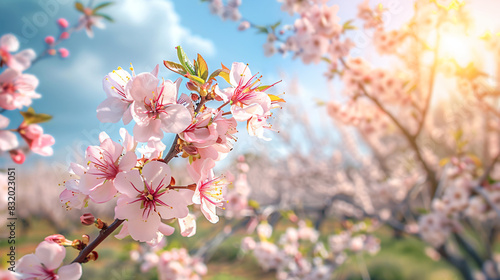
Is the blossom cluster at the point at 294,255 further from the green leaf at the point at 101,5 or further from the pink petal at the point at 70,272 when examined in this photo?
the pink petal at the point at 70,272

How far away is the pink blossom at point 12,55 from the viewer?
84 cm

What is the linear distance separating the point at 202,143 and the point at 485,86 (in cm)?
231

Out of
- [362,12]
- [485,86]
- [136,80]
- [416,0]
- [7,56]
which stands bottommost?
[136,80]

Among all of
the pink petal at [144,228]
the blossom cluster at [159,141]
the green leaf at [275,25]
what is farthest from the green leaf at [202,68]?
the green leaf at [275,25]

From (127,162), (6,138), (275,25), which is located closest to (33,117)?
(6,138)

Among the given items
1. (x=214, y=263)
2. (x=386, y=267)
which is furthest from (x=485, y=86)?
(x=214, y=263)

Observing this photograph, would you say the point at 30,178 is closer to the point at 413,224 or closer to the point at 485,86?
the point at 413,224

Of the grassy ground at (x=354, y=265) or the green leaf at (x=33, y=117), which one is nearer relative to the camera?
the green leaf at (x=33, y=117)

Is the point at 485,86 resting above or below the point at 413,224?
above

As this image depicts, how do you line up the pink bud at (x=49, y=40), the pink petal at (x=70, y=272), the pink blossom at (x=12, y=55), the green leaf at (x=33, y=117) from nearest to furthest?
the pink petal at (x=70, y=272) < the green leaf at (x=33, y=117) < the pink blossom at (x=12, y=55) < the pink bud at (x=49, y=40)

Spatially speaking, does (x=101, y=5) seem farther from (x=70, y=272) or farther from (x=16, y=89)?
(x=70, y=272)

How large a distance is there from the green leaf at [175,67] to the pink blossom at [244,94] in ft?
0.27

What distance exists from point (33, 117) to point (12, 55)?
0.33 m

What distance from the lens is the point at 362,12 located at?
193 cm
